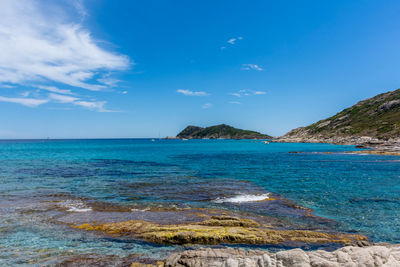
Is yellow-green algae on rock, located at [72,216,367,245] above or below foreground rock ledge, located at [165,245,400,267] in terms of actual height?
below

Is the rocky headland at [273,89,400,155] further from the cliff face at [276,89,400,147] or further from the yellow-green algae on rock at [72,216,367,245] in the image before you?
the yellow-green algae on rock at [72,216,367,245]

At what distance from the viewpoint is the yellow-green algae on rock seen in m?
14.4

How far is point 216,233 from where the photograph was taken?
593 inches

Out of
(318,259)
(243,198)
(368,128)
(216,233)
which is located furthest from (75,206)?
(368,128)

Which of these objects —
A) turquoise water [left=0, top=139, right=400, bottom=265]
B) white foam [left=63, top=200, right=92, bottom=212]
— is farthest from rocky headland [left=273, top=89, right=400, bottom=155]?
white foam [left=63, top=200, right=92, bottom=212]

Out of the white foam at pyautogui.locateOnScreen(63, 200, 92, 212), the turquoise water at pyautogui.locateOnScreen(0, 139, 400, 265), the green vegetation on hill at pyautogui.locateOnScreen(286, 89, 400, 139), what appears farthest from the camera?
the green vegetation on hill at pyautogui.locateOnScreen(286, 89, 400, 139)

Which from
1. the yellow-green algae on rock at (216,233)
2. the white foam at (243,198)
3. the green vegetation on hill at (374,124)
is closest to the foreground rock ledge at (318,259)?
the yellow-green algae on rock at (216,233)

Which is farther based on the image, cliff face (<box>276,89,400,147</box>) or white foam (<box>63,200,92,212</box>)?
cliff face (<box>276,89,400,147</box>)

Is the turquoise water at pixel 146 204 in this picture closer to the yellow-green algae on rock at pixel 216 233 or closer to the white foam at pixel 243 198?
the white foam at pixel 243 198

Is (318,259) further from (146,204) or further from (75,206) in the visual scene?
(75,206)

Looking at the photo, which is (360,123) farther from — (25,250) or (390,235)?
(25,250)

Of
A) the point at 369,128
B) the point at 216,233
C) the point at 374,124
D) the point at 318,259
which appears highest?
the point at 374,124

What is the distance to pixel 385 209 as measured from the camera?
2119 centimetres

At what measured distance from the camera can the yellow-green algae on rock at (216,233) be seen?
47.2 feet
